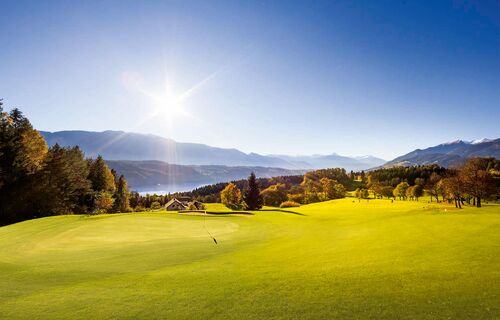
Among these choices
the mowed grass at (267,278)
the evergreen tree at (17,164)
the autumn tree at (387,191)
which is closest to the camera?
the mowed grass at (267,278)

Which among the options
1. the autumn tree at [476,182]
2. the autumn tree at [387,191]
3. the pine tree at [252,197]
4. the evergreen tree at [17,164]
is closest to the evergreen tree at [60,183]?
the evergreen tree at [17,164]

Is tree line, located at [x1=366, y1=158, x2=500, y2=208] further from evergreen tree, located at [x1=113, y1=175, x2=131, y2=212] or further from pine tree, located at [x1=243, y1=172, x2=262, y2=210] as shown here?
evergreen tree, located at [x1=113, y1=175, x2=131, y2=212]

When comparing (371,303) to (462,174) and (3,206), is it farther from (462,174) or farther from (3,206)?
(3,206)

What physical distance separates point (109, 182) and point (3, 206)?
38879mm

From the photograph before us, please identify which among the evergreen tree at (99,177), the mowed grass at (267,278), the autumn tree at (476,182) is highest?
the evergreen tree at (99,177)

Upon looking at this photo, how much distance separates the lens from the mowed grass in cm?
682

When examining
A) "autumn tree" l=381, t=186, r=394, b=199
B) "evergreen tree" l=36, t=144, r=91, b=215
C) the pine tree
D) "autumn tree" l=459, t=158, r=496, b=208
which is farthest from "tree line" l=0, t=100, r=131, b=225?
"autumn tree" l=381, t=186, r=394, b=199

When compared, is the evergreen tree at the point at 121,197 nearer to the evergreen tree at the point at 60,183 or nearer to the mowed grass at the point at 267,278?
the evergreen tree at the point at 60,183

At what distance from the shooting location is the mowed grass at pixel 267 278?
22.4 feet

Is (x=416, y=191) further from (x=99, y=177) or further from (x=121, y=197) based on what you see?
(x=99, y=177)

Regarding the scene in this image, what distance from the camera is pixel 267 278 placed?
359 inches

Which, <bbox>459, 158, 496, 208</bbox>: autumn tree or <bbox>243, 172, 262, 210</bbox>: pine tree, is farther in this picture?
<bbox>243, 172, 262, 210</bbox>: pine tree

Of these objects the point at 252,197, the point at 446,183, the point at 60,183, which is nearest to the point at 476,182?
the point at 446,183

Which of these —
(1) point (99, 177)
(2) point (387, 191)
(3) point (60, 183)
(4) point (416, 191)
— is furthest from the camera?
(2) point (387, 191)
